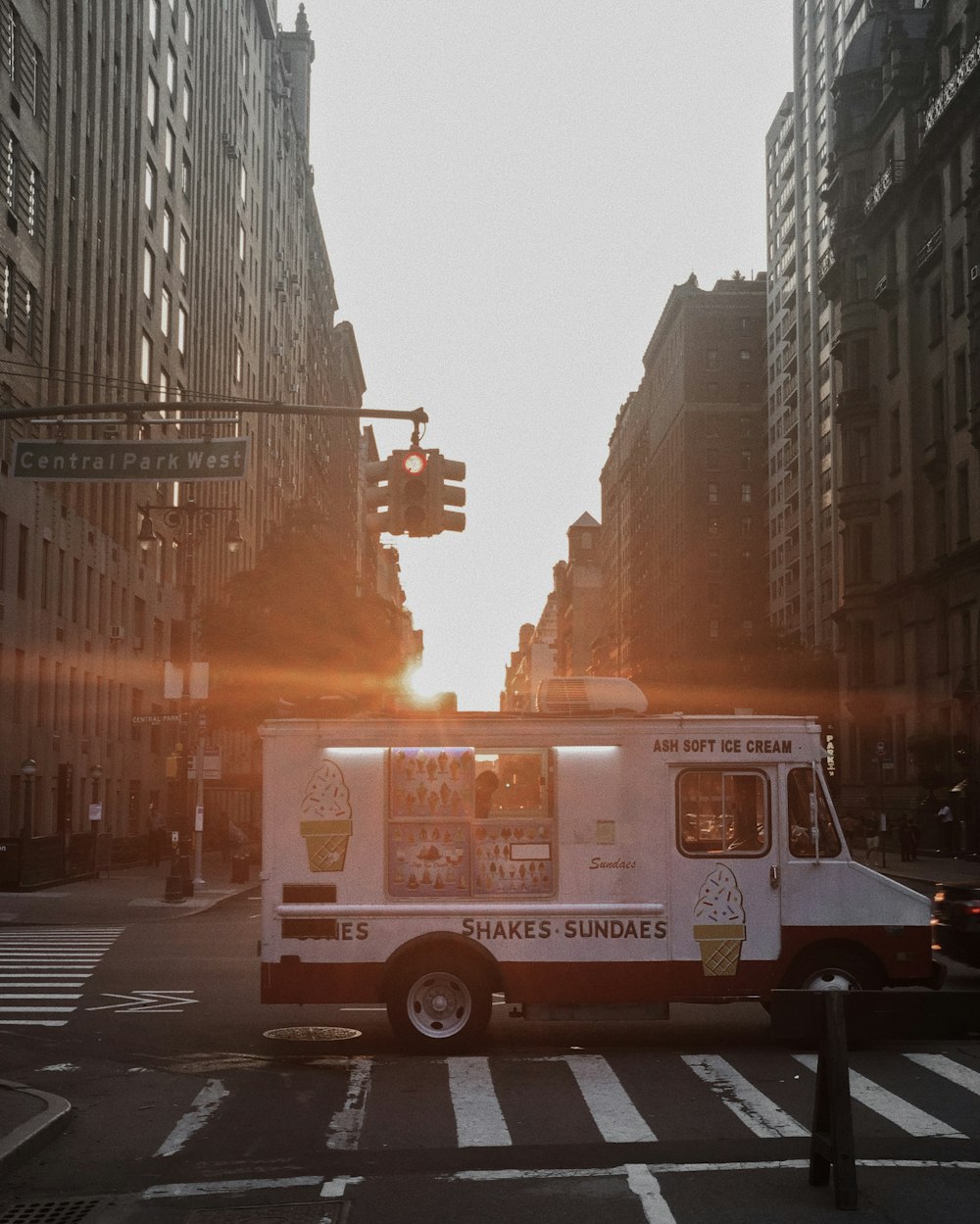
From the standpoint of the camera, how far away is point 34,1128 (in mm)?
10164

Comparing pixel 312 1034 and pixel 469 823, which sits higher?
pixel 469 823

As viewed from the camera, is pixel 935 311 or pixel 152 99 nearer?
pixel 152 99

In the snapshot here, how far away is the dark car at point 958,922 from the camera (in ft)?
57.3

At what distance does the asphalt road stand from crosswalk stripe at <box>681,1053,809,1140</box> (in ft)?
0.10

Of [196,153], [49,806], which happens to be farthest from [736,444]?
[49,806]

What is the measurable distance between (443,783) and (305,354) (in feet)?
346

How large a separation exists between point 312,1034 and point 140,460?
266 inches

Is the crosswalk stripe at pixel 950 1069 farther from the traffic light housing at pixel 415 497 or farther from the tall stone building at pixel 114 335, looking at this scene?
the tall stone building at pixel 114 335

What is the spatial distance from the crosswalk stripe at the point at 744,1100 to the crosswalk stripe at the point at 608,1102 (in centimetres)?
73

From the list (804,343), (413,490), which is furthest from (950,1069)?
(804,343)

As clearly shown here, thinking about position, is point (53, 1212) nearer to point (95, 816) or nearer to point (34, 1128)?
point (34, 1128)

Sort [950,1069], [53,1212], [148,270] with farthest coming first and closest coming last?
[148,270], [950,1069], [53,1212]

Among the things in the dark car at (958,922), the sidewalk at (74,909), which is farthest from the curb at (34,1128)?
the dark car at (958,922)

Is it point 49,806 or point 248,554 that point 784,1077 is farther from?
point 248,554
